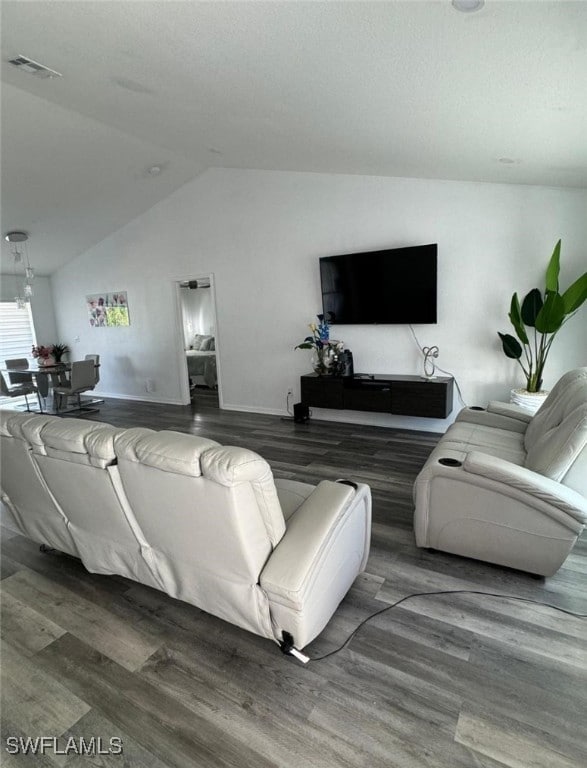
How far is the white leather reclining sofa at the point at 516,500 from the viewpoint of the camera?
1.95 meters

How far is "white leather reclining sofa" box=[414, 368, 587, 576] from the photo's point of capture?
1.95 meters

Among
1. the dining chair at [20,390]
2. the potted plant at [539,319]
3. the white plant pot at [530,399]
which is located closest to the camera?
the potted plant at [539,319]

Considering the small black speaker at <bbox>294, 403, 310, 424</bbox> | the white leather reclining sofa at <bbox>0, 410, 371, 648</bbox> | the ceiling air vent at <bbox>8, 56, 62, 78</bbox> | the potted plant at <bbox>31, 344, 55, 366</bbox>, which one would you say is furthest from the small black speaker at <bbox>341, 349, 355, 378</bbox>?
the potted plant at <bbox>31, 344, 55, 366</bbox>

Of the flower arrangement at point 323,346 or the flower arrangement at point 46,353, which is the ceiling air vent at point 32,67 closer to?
the flower arrangement at point 323,346

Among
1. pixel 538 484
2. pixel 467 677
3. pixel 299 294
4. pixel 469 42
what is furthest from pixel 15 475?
pixel 299 294

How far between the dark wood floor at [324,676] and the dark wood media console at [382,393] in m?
1.92

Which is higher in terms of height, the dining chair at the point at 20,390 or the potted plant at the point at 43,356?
the potted plant at the point at 43,356

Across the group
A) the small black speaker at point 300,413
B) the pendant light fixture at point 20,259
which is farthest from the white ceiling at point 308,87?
the small black speaker at point 300,413

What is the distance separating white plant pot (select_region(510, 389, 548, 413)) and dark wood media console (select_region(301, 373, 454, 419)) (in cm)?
65

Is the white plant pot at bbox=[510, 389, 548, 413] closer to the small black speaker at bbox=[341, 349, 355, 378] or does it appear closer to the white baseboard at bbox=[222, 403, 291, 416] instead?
the small black speaker at bbox=[341, 349, 355, 378]

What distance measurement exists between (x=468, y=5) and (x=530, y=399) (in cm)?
309

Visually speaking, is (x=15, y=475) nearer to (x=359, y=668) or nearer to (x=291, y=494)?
(x=291, y=494)

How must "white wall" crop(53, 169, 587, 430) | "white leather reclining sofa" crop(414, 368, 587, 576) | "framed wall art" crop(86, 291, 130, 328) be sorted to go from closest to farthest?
"white leather reclining sofa" crop(414, 368, 587, 576) < "white wall" crop(53, 169, 587, 430) < "framed wall art" crop(86, 291, 130, 328)

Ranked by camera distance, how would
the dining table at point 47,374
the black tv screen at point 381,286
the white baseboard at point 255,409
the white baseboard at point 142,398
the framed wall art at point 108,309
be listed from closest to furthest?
1. the black tv screen at point 381,286
2. the white baseboard at point 255,409
3. the dining table at point 47,374
4. the white baseboard at point 142,398
5. the framed wall art at point 108,309
